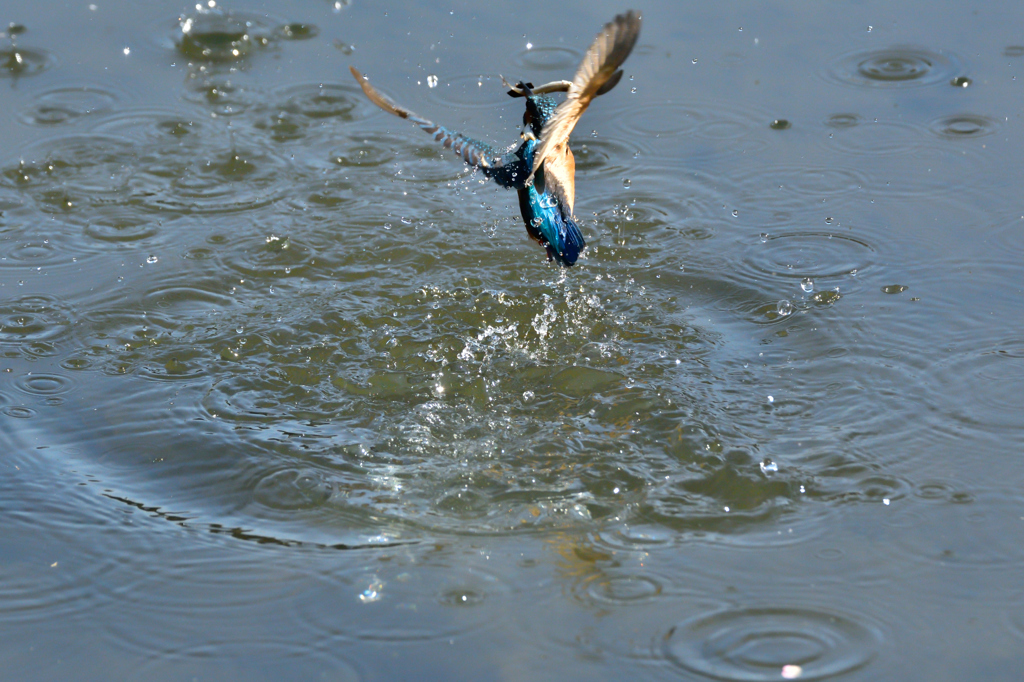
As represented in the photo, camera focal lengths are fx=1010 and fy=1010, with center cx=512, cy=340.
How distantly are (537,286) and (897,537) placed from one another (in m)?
1.74

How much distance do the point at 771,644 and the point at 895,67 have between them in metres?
3.72

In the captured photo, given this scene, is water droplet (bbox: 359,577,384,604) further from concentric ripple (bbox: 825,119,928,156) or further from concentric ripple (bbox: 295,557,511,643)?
concentric ripple (bbox: 825,119,928,156)

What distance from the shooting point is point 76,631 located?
2.33 m

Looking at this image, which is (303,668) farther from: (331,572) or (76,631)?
(76,631)

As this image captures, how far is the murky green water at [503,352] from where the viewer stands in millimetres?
2338

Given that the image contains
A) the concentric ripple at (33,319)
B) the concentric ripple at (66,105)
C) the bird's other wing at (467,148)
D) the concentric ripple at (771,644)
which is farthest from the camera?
the concentric ripple at (66,105)

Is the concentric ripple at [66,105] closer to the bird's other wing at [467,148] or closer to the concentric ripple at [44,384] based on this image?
the concentric ripple at [44,384]

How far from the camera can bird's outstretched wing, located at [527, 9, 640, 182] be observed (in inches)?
98.7

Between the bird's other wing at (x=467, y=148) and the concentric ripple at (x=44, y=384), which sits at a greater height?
the bird's other wing at (x=467, y=148)

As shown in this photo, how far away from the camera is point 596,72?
2.58 m

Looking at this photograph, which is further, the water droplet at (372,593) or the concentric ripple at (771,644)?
the water droplet at (372,593)

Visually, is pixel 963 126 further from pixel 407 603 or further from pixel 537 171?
pixel 407 603

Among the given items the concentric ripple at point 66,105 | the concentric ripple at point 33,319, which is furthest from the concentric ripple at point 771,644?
the concentric ripple at point 66,105

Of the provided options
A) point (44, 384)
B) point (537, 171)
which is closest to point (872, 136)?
point (537, 171)
